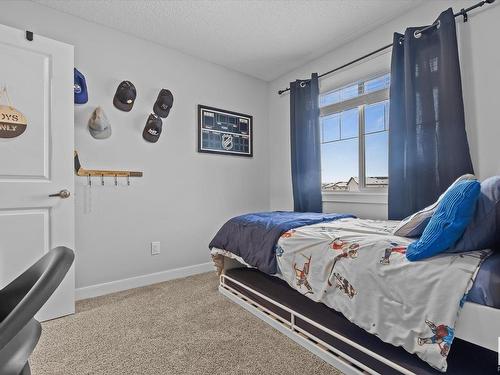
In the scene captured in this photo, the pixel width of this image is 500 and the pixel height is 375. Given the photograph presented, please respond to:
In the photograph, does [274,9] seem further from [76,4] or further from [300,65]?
[76,4]

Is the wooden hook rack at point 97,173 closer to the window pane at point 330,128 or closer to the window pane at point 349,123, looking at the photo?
the window pane at point 330,128

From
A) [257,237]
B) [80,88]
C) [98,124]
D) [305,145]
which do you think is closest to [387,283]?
[257,237]

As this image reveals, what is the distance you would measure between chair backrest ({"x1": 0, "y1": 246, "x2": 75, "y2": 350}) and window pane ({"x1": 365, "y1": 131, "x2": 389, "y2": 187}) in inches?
101

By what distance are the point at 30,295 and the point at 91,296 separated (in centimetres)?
218

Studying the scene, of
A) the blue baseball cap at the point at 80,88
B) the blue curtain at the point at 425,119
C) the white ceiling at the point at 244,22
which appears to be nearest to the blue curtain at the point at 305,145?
the white ceiling at the point at 244,22

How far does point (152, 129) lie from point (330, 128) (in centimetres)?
193

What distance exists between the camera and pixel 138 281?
2650mm

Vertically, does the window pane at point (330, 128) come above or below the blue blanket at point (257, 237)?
above

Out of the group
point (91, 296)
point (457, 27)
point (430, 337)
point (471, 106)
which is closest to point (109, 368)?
point (91, 296)

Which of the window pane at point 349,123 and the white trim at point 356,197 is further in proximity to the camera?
the window pane at point 349,123

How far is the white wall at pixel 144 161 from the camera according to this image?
7.77 ft

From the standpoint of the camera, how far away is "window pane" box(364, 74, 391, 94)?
2545mm

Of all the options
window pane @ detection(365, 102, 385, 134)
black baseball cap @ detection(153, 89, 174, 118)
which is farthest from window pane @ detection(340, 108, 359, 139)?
black baseball cap @ detection(153, 89, 174, 118)

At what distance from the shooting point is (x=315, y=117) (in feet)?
9.86
